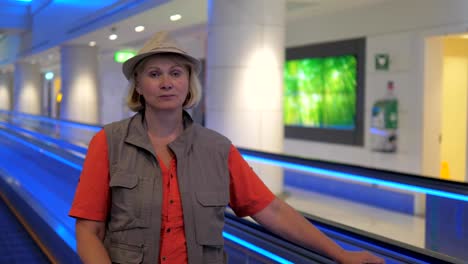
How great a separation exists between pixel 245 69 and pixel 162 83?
26.1ft

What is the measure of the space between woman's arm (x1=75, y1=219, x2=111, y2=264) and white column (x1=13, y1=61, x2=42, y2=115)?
102ft

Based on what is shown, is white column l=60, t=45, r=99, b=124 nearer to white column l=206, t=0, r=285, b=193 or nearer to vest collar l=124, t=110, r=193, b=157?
white column l=206, t=0, r=285, b=193

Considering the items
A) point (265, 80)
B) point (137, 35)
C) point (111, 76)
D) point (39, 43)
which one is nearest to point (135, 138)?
point (265, 80)

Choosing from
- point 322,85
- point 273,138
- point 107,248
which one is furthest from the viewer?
point 322,85

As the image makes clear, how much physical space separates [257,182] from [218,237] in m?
0.26

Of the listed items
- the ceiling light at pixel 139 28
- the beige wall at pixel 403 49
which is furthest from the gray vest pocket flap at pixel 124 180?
the ceiling light at pixel 139 28

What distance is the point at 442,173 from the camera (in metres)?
11.7

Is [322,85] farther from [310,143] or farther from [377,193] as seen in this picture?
[377,193]

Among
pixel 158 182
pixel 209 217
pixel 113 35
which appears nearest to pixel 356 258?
pixel 209 217

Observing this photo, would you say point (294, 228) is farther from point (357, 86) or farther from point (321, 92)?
point (321, 92)

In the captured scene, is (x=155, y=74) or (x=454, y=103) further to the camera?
(x=454, y=103)

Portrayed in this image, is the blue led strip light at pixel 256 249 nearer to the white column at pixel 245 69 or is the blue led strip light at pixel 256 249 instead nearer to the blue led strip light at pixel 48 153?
the blue led strip light at pixel 48 153

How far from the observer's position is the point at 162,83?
2061 millimetres

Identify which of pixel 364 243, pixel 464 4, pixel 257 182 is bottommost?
pixel 364 243
